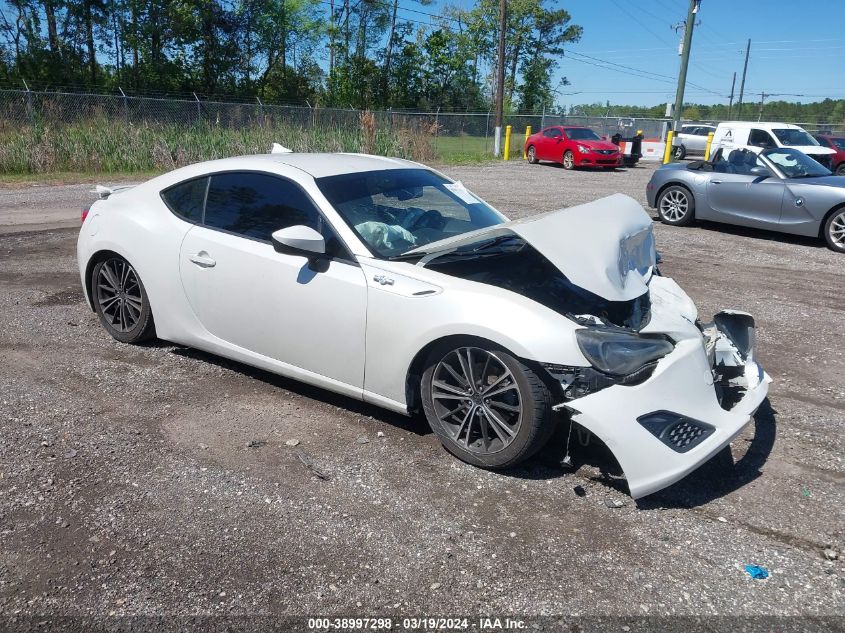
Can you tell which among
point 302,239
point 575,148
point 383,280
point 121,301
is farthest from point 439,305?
point 575,148

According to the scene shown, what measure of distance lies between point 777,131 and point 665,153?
25.1 feet

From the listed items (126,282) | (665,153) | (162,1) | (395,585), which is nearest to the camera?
(395,585)

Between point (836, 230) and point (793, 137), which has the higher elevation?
point (793, 137)

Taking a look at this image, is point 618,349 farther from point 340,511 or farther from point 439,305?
point 340,511

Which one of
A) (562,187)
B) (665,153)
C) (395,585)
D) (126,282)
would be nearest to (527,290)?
(395,585)

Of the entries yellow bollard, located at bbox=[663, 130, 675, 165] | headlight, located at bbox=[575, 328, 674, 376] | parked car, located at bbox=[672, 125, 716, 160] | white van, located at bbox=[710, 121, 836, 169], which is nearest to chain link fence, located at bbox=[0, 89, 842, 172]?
yellow bollard, located at bbox=[663, 130, 675, 165]

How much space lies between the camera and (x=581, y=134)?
25.9 m

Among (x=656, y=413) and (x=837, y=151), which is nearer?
(x=656, y=413)

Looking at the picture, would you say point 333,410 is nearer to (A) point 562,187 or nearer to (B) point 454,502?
(B) point 454,502

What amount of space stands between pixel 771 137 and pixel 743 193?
11.9m

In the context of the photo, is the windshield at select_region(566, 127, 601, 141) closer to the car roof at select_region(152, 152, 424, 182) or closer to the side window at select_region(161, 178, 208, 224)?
the car roof at select_region(152, 152, 424, 182)

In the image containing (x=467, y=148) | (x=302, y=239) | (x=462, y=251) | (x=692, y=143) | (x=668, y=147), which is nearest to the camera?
(x=302, y=239)

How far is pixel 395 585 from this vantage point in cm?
279

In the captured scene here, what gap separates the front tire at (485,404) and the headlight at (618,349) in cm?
28
